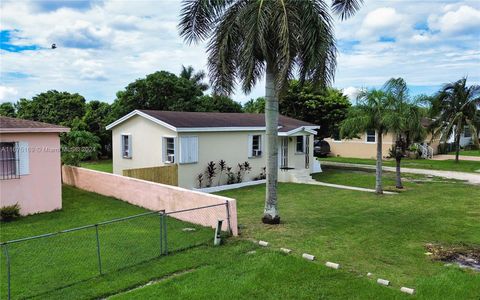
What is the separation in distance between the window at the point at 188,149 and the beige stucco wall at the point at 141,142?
1.78 ft

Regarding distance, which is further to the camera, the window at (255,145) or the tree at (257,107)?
the tree at (257,107)

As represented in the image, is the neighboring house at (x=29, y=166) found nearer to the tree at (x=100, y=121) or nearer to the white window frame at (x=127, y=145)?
the white window frame at (x=127, y=145)

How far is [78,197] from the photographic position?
15.7 m

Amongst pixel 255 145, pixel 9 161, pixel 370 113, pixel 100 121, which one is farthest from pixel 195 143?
pixel 100 121

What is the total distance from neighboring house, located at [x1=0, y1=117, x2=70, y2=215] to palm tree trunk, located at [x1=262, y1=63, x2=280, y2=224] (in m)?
7.24

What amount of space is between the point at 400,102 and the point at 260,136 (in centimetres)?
797

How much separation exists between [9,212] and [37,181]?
139cm

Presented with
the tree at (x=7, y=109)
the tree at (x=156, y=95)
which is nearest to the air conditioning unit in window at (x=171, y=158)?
the tree at (x=156, y=95)

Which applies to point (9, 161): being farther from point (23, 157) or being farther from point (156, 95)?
point (156, 95)

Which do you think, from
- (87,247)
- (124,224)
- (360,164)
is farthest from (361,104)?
(360,164)

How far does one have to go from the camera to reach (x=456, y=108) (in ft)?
93.8

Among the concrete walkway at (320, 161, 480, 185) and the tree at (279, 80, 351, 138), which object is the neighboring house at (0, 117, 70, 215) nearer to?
the concrete walkway at (320, 161, 480, 185)

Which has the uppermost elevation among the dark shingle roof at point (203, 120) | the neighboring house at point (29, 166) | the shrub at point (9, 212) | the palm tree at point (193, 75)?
the palm tree at point (193, 75)

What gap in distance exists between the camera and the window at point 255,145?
20531mm
